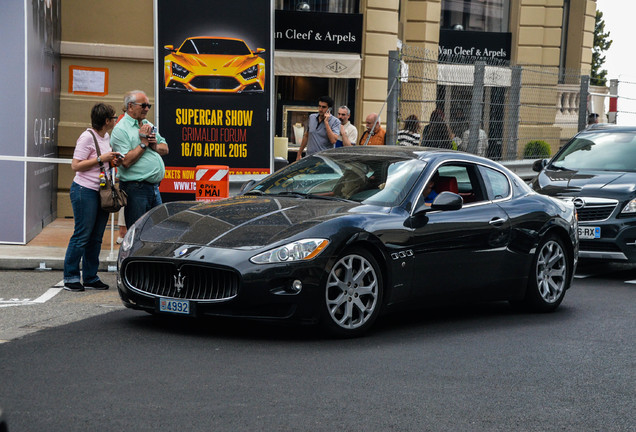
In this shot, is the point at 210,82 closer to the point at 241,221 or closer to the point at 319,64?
the point at 241,221

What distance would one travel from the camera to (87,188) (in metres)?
9.63

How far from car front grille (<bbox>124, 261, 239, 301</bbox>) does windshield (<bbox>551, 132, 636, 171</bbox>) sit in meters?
7.10

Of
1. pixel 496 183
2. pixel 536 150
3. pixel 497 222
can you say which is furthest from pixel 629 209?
pixel 536 150

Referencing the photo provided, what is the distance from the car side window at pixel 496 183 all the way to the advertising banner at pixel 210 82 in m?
5.16

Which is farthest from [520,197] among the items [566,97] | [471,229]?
[566,97]

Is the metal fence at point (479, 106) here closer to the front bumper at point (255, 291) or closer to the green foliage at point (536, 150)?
the green foliage at point (536, 150)

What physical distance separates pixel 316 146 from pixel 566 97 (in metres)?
7.59

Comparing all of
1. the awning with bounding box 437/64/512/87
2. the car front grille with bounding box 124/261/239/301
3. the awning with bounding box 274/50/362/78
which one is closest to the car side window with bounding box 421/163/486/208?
the car front grille with bounding box 124/261/239/301

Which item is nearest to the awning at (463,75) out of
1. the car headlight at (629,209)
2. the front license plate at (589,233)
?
the front license plate at (589,233)

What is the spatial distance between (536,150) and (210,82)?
770 centimetres

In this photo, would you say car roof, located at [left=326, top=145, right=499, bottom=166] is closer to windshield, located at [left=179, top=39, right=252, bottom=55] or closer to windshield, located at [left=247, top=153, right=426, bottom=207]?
windshield, located at [left=247, top=153, right=426, bottom=207]

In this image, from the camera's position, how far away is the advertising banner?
13.5 meters

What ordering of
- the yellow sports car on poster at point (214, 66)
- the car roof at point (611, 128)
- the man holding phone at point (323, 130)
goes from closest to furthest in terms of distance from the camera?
the yellow sports car on poster at point (214, 66)
the car roof at point (611, 128)
the man holding phone at point (323, 130)

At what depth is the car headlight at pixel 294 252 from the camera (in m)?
7.16
